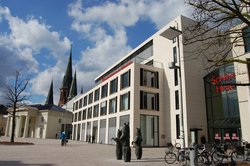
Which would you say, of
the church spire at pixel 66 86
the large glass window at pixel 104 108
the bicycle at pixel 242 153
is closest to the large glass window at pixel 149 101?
the large glass window at pixel 104 108

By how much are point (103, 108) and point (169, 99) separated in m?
14.4

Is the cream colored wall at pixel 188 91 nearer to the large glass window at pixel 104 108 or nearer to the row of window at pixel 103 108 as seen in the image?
the row of window at pixel 103 108

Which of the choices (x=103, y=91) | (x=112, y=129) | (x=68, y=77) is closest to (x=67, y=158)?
(x=112, y=129)

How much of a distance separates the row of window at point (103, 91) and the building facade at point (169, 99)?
0.15 metres

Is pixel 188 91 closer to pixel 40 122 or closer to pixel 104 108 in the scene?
pixel 104 108

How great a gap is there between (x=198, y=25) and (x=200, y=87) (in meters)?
22.4

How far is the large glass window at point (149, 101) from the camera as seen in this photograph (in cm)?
3192

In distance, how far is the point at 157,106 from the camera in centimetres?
3291

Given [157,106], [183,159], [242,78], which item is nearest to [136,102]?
[157,106]

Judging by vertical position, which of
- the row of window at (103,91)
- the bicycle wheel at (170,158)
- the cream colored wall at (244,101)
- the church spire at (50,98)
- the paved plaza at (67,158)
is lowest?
the paved plaza at (67,158)

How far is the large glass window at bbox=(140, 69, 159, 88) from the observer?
108 feet

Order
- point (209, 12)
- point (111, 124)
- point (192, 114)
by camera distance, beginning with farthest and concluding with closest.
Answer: point (111, 124), point (192, 114), point (209, 12)

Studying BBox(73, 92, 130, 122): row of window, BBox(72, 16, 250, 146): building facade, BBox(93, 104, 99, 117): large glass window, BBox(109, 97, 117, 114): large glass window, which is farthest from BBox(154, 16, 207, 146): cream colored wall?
BBox(93, 104, 99, 117): large glass window

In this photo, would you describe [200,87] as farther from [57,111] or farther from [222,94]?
[57,111]
